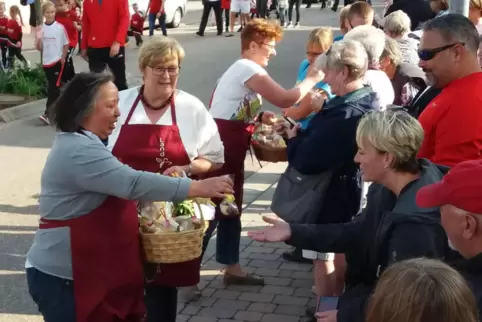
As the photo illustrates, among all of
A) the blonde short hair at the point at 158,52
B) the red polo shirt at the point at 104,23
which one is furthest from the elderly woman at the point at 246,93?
the red polo shirt at the point at 104,23

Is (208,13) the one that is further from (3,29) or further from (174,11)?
(3,29)

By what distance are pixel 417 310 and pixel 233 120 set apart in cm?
314

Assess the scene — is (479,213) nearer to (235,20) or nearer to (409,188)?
(409,188)

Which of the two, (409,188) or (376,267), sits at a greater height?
(409,188)

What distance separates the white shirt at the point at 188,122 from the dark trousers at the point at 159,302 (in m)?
0.73

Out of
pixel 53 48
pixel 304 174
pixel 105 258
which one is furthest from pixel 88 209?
pixel 53 48

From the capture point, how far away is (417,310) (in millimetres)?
1775

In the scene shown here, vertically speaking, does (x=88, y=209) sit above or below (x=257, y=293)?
above

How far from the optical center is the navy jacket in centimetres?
406

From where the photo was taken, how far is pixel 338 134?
405 centimetres

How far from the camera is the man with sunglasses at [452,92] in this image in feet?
11.9

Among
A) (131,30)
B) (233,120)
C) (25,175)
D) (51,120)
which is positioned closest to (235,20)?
(131,30)

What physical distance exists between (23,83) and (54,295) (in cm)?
958

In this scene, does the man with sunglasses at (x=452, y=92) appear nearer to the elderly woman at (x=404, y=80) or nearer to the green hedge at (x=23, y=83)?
the elderly woman at (x=404, y=80)
